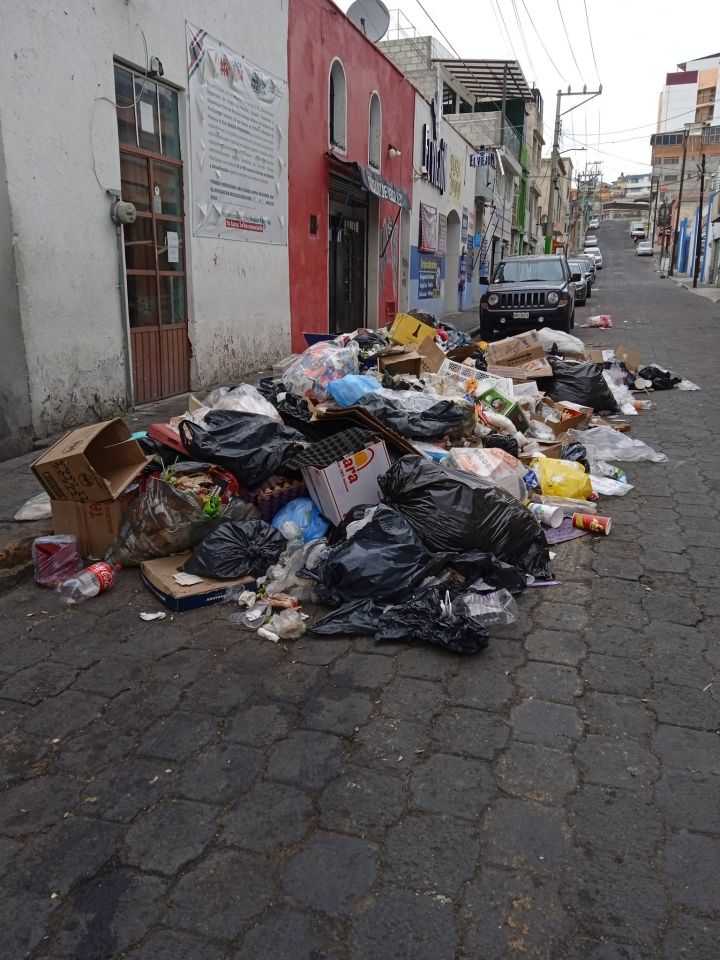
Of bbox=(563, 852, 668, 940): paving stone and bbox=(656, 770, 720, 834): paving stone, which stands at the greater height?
bbox=(656, 770, 720, 834): paving stone

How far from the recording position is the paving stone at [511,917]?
1710mm

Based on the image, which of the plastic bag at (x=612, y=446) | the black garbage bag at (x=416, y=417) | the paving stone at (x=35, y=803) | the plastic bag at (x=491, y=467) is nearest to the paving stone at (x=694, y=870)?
the paving stone at (x=35, y=803)

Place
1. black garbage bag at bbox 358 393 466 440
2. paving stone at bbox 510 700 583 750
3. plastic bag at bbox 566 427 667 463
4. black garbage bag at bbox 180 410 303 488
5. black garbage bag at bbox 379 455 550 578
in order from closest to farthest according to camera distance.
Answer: paving stone at bbox 510 700 583 750
black garbage bag at bbox 379 455 550 578
black garbage bag at bbox 180 410 303 488
black garbage bag at bbox 358 393 466 440
plastic bag at bbox 566 427 667 463

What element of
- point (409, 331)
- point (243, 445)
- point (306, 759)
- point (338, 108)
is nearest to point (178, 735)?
point (306, 759)

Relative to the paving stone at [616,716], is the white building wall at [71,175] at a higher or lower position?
higher

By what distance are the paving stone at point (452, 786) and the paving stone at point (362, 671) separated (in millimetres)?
509

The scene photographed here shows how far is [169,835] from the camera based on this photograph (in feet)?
6.79

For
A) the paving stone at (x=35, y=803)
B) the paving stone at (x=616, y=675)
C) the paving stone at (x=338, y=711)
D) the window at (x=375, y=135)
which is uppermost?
the window at (x=375, y=135)

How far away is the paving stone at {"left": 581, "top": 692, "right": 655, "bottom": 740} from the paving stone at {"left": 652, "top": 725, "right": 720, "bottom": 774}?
0.06 m

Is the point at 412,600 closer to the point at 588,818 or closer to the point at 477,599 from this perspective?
the point at 477,599

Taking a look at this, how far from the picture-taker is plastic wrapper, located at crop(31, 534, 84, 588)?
379 centimetres

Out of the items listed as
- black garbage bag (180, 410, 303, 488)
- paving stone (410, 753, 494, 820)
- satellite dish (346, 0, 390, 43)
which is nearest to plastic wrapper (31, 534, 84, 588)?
black garbage bag (180, 410, 303, 488)

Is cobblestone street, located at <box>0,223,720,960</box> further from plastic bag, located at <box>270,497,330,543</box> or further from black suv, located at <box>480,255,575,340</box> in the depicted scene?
black suv, located at <box>480,255,575,340</box>

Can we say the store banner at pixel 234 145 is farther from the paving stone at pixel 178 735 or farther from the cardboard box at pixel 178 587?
the paving stone at pixel 178 735
